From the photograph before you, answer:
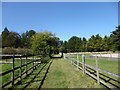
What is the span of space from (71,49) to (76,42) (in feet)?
17.6

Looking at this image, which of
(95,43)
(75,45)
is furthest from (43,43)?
(75,45)

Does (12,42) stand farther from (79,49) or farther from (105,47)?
(105,47)

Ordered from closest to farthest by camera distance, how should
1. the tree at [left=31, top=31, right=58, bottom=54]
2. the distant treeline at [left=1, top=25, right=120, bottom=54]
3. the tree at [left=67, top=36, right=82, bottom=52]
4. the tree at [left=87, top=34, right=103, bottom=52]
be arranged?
the tree at [left=31, top=31, right=58, bottom=54] < the distant treeline at [left=1, top=25, right=120, bottom=54] < the tree at [left=87, top=34, right=103, bottom=52] < the tree at [left=67, top=36, right=82, bottom=52]

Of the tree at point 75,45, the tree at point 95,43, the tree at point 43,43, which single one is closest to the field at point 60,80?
the tree at point 43,43

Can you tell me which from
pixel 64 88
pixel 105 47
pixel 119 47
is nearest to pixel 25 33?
pixel 105 47

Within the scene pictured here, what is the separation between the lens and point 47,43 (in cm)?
2773

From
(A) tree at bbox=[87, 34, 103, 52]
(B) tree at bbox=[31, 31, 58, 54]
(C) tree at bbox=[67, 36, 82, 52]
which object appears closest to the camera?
(B) tree at bbox=[31, 31, 58, 54]

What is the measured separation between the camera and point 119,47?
46.5 meters

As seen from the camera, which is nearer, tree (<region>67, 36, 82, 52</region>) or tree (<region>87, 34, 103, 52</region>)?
tree (<region>87, 34, 103, 52</region>)

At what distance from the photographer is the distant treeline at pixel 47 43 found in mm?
26578

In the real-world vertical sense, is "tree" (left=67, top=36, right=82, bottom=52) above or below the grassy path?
above

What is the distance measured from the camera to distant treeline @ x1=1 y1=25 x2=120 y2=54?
26578mm

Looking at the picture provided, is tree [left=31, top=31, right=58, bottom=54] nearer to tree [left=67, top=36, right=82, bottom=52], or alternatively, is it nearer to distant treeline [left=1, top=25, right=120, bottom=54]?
distant treeline [left=1, top=25, right=120, bottom=54]

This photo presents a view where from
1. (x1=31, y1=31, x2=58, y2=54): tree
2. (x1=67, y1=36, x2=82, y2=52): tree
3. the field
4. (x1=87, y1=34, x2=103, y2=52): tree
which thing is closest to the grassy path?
the field
